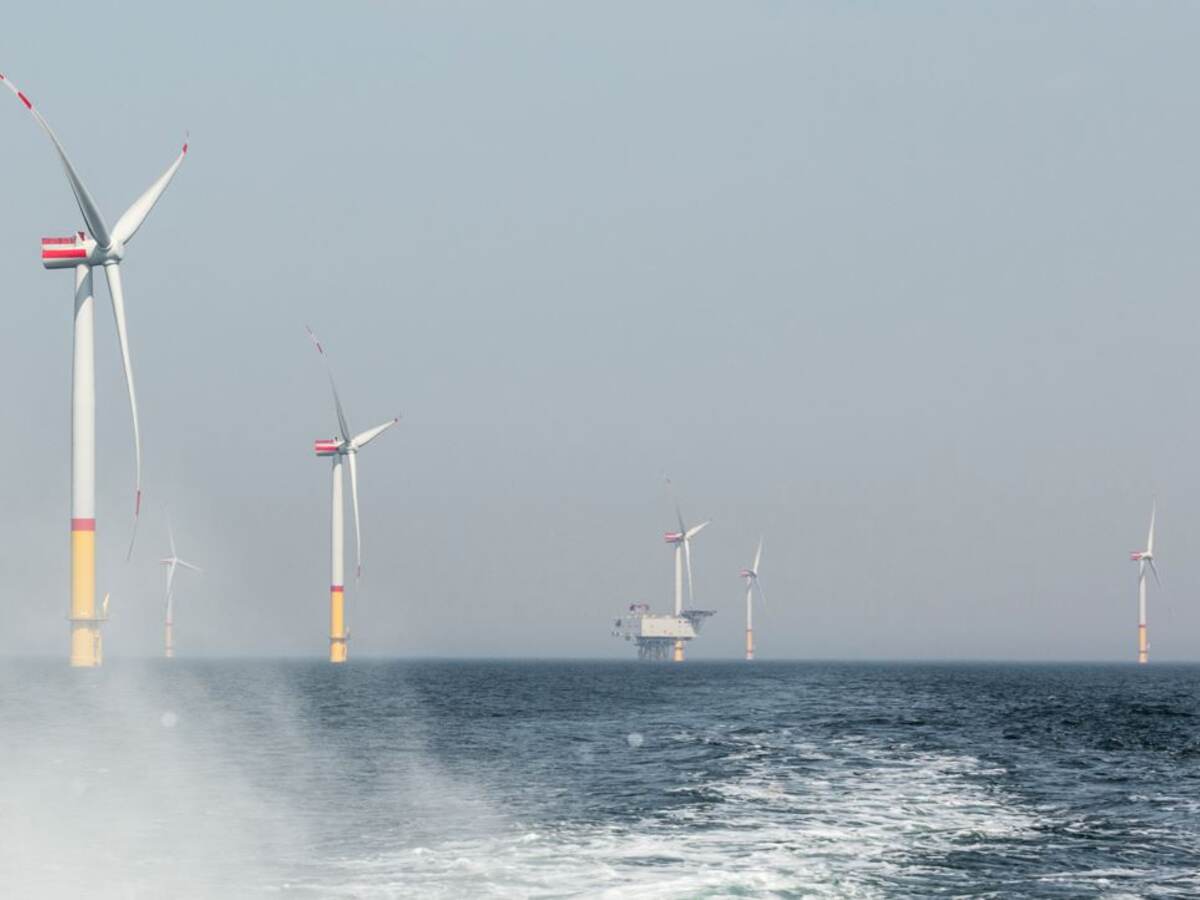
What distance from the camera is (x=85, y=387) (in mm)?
86188

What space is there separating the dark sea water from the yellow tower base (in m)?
1.77

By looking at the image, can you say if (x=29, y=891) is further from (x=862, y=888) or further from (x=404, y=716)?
(x=404, y=716)

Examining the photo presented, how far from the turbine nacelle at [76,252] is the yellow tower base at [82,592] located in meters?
17.7

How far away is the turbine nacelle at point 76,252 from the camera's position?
9069cm

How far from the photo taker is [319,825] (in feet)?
138

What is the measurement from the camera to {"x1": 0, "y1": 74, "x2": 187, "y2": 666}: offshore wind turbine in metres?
83.6

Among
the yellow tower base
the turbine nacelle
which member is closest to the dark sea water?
the yellow tower base

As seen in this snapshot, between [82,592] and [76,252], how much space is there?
22.4 meters

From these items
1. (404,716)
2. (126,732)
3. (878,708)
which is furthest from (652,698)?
(126,732)

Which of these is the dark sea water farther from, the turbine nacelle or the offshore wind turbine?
the turbine nacelle

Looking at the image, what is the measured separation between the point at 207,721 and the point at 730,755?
131 ft

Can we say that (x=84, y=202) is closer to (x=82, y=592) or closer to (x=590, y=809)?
(x=82, y=592)

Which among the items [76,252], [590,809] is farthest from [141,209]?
[590,809]

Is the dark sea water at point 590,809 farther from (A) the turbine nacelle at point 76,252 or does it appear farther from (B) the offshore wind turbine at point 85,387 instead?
(A) the turbine nacelle at point 76,252
